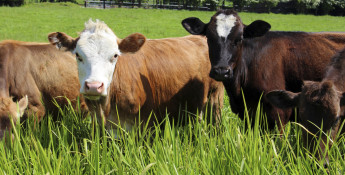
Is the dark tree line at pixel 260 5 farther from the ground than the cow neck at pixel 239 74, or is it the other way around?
the dark tree line at pixel 260 5

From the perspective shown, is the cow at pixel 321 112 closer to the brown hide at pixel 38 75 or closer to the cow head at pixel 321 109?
the cow head at pixel 321 109

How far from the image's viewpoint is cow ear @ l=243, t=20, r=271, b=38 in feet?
16.4

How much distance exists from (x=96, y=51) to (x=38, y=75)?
190cm

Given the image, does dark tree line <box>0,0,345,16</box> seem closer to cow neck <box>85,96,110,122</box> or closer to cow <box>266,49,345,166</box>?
cow neck <box>85,96,110,122</box>

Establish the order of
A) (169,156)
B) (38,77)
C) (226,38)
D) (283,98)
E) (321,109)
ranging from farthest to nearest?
(38,77) < (226,38) < (283,98) < (321,109) < (169,156)

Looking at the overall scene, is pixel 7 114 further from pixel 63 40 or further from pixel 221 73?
pixel 221 73

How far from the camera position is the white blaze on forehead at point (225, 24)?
189 inches

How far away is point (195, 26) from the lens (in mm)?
5270

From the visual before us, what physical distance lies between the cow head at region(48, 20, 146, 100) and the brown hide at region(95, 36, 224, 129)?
45 cm

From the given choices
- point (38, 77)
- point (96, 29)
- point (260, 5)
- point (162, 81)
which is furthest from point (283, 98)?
point (260, 5)

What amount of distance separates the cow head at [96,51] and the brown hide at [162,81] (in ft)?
1.49

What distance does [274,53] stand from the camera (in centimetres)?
512

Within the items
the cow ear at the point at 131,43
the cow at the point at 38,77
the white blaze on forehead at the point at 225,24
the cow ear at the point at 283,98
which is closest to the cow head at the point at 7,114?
the cow at the point at 38,77

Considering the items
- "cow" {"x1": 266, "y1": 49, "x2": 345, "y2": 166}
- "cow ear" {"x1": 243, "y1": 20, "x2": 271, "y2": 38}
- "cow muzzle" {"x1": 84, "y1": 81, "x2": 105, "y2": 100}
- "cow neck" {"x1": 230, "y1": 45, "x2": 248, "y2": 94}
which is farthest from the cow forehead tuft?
"cow" {"x1": 266, "y1": 49, "x2": 345, "y2": 166}
